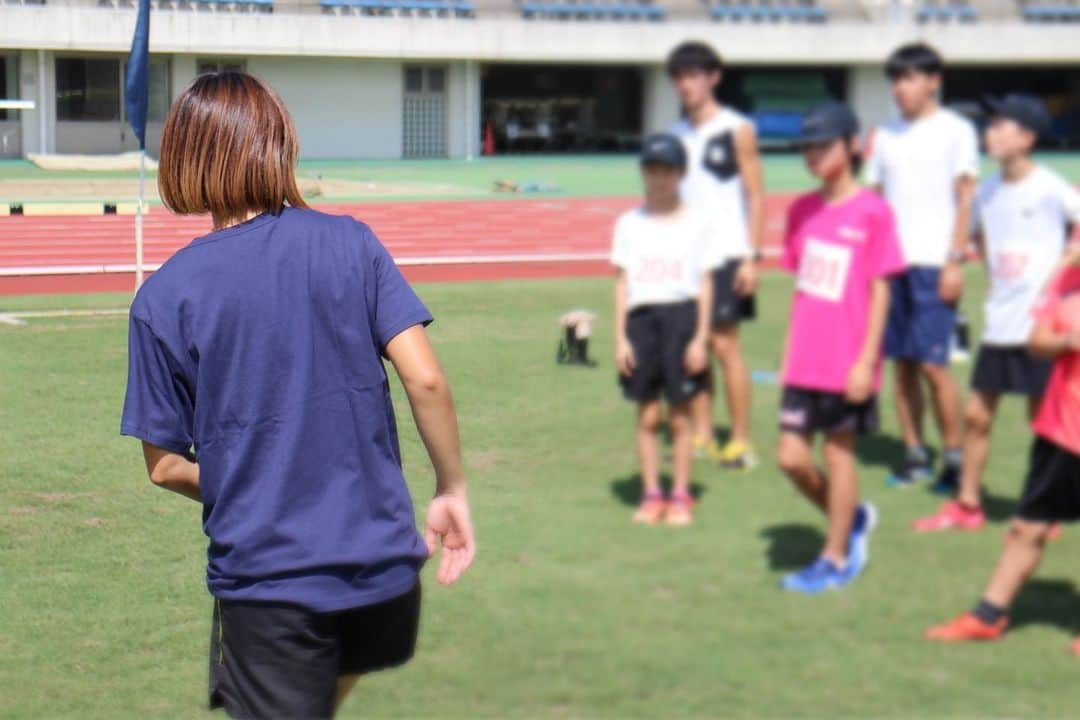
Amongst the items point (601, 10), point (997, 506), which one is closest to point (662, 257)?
point (997, 506)

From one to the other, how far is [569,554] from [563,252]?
149cm

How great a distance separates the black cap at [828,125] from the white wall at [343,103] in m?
2.33

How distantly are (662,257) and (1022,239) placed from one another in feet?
4.28

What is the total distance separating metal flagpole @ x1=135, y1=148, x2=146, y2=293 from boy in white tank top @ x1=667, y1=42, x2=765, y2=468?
12.2 ft

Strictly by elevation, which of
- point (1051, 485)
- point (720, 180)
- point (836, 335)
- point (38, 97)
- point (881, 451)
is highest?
point (38, 97)

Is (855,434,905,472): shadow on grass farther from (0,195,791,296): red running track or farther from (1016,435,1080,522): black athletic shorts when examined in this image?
(0,195,791,296): red running track

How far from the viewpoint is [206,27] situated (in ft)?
8.79

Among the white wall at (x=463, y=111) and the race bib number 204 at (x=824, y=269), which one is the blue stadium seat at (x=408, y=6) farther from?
the race bib number 204 at (x=824, y=269)

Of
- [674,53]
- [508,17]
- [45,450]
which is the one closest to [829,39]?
[674,53]

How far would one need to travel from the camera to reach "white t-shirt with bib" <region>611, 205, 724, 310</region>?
5.82m

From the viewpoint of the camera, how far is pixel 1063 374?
4477 millimetres

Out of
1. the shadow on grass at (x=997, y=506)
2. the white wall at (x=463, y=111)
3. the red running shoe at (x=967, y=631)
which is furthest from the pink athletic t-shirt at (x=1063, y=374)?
the white wall at (x=463, y=111)

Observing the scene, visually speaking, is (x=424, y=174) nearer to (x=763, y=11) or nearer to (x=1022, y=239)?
(x=1022, y=239)

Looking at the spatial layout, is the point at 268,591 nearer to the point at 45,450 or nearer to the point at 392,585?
the point at 392,585
